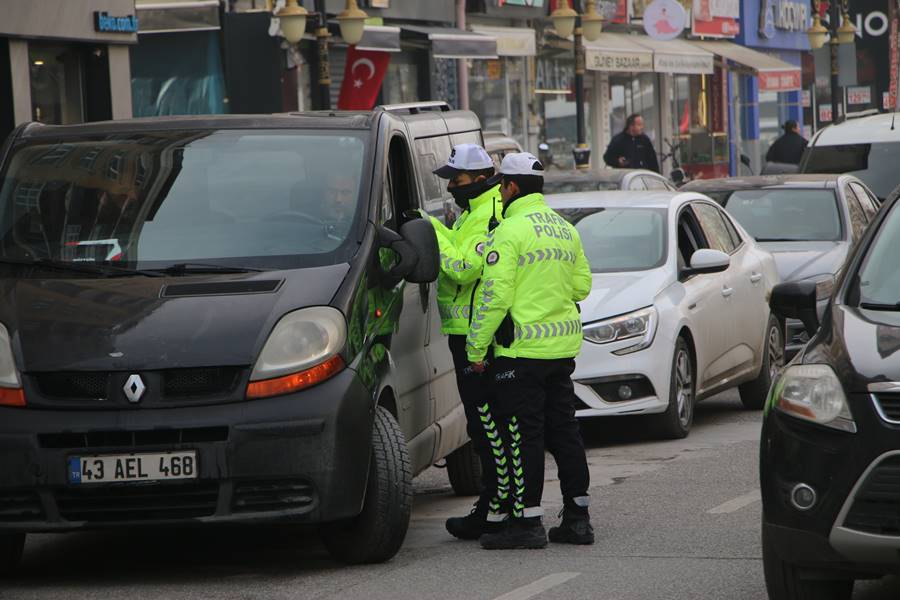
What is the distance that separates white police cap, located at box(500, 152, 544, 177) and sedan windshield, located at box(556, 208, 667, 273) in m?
4.14

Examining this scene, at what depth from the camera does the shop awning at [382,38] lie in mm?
25172

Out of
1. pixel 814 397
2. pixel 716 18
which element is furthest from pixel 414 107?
pixel 716 18

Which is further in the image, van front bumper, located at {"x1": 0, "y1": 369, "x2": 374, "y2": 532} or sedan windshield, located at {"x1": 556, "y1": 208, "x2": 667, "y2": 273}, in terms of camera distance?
sedan windshield, located at {"x1": 556, "y1": 208, "x2": 667, "y2": 273}

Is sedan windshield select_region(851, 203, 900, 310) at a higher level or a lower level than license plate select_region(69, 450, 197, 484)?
higher

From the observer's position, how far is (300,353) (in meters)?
7.02

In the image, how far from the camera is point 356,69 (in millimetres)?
26578

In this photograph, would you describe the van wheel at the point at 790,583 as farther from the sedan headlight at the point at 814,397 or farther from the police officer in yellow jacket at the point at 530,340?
the police officer in yellow jacket at the point at 530,340

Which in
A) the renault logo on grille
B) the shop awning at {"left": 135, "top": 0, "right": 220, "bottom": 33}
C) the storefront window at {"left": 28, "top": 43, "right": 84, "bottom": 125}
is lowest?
the renault logo on grille

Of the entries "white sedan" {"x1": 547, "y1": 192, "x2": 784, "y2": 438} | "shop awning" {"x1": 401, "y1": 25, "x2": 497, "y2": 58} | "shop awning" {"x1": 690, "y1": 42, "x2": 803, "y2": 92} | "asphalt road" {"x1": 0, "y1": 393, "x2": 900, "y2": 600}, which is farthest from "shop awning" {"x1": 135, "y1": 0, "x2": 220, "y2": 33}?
"shop awning" {"x1": 690, "y1": 42, "x2": 803, "y2": 92}

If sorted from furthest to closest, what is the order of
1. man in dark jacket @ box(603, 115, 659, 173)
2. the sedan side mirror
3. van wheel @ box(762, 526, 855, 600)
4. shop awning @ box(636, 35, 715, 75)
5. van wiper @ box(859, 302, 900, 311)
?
shop awning @ box(636, 35, 715, 75)
man in dark jacket @ box(603, 115, 659, 173)
the sedan side mirror
van wiper @ box(859, 302, 900, 311)
van wheel @ box(762, 526, 855, 600)

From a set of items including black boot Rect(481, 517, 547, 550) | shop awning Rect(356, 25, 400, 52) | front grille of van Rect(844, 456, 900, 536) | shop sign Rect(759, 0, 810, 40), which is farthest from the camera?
shop sign Rect(759, 0, 810, 40)

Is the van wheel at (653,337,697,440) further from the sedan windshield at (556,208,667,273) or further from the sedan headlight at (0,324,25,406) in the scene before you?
the sedan headlight at (0,324,25,406)

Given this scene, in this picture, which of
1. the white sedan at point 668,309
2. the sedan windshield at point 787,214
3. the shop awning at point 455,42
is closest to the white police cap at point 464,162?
the white sedan at point 668,309

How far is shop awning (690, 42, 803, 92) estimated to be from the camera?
137 ft
